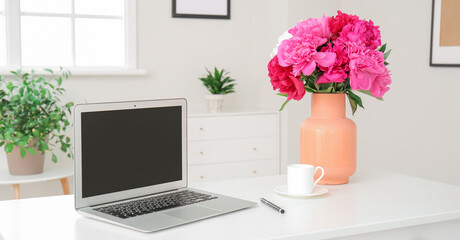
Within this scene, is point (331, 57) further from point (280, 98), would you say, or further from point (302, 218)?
point (280, 98)

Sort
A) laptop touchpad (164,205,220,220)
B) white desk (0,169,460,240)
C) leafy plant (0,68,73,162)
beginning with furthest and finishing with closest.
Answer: leafy plant (0,68,73,162) < laptop touchpad (164,205,220,220) < white desk (0,169,460,240)

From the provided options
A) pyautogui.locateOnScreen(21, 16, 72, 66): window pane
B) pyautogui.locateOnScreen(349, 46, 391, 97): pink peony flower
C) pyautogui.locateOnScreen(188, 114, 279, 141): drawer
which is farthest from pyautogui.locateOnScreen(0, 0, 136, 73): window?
pyautogui.locateOnScreen(349, 46, 391, 97): pink peony flower

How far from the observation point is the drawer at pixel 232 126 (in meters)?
3.56

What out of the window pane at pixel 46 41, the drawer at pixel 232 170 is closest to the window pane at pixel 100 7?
the window pane at pixel 46 41

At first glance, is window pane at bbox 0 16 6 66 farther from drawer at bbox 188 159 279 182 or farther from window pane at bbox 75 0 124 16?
drawer at bbox 188 159 279 182

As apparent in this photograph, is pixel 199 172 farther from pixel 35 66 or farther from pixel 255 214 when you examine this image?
pixel 255 214

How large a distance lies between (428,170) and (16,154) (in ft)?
7.72

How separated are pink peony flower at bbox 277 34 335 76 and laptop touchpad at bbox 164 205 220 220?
0.50 m

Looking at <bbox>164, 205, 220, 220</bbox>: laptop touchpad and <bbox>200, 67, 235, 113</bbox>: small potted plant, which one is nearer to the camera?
<bbox>164, 205, 220, 220</bbox>: laptop touchpad

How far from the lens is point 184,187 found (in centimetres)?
168

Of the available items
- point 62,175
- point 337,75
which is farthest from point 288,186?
point 62,175

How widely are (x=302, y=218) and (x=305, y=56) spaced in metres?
0.50

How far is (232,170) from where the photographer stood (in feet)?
12.2

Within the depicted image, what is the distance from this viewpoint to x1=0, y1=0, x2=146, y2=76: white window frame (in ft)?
11.0
